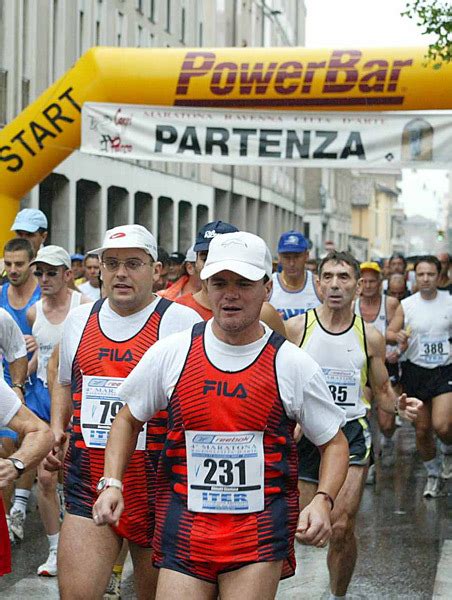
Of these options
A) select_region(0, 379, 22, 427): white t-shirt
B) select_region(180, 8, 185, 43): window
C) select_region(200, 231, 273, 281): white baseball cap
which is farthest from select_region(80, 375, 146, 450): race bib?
select_region(180, 8, 185, 43): window

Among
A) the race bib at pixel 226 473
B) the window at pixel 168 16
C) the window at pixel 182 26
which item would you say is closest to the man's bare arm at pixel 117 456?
the race bib at pixel 226 473

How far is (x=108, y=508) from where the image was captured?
4504 millimetres

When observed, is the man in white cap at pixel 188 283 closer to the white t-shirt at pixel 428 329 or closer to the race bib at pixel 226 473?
the race bib at pixel 226 473

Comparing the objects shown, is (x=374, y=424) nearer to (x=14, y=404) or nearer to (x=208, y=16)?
(x=14, y=404)

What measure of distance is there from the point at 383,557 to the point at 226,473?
4044mm

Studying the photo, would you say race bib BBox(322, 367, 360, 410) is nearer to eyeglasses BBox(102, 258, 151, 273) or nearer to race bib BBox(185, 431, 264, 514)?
eyeglasses BBox(102, 258, 151, 273)

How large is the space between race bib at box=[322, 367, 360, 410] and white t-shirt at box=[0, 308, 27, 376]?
172 centimetres

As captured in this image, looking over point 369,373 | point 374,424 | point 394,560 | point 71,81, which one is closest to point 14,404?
point 369,373

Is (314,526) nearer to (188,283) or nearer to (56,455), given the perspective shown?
(56,455)

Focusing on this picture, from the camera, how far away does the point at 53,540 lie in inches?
312

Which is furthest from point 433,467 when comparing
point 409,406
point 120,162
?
point 120,162

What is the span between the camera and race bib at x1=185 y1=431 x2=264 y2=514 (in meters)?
4.56

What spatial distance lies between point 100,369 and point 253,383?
1198 mm

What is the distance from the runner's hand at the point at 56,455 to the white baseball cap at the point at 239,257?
1.57 m
